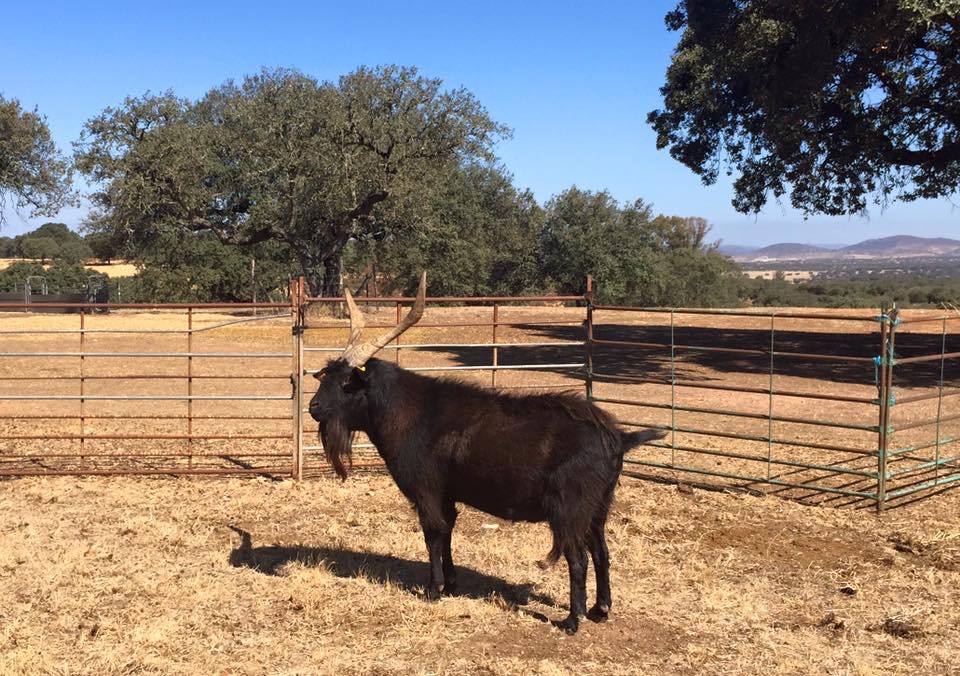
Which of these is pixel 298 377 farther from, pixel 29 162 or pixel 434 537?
pixel 29 162

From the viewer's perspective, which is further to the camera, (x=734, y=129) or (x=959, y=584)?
(x=734, y=129)

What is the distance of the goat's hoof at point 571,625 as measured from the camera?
4.88 metres

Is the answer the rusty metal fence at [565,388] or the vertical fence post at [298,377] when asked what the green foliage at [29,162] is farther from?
the vertical fence post at [298,377]

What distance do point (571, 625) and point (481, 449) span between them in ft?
3.86

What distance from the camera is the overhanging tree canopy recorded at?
26.3m

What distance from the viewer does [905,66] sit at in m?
16.6

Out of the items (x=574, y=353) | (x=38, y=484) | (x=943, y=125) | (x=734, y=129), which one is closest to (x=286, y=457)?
(x=38, y=484)

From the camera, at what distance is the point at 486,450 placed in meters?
5.15

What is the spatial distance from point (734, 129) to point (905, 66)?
3.87m

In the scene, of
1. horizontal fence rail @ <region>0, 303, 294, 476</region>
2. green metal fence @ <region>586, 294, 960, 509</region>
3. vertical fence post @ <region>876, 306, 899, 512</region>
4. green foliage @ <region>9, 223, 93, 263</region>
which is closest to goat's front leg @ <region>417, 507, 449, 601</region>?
green metal fence @ <region>586, 294, 960, 509</region>

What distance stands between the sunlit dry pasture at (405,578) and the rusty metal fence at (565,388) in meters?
0.15

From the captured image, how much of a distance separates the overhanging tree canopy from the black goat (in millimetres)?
21005

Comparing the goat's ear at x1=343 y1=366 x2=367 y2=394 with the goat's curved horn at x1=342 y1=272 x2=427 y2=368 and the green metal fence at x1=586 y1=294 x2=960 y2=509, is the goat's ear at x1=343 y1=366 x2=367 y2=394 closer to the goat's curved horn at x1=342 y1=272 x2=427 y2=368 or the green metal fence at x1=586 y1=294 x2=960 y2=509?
the goat's curved horn at x1=342 y1=272 x2=427 y2=368

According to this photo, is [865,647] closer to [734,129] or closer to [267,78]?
[734,129]
